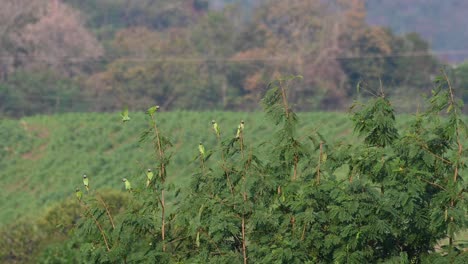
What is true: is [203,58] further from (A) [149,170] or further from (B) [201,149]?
(B) [201,149]

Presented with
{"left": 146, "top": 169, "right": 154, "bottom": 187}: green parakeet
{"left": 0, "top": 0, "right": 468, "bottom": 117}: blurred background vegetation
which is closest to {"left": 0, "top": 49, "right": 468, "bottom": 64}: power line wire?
{"left": 0, "top": 0, "right": 468, "bottom": 117}: blurred background vegetation

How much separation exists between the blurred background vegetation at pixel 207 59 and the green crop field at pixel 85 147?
23.3 ft

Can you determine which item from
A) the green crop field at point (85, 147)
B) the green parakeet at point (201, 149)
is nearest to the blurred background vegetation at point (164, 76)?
the green crop field at point (85, 147)

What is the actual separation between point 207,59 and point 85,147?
1413 cm

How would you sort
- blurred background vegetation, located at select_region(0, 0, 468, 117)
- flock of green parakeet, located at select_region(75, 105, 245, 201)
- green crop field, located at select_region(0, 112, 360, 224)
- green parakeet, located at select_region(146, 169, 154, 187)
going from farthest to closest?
blurred background vegetation, located at select_region(0, 0, 468, 117) < green crop field, located at select_region(0, 112, 360, 224) < green parakeet, located at select_region(146, 169, 154, 187) < flock of green parakeet, located at select_region(75, 105, 245, 201)

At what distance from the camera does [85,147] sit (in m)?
39.0

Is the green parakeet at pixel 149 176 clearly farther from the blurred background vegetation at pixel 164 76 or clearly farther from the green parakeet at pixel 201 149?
the blurred background vegetation at pixel 164 76

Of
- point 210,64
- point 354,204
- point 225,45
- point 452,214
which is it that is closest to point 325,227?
point 354,204

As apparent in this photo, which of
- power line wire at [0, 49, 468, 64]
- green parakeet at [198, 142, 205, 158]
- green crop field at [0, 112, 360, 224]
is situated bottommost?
green crop field at [0, 112, 360, 224]

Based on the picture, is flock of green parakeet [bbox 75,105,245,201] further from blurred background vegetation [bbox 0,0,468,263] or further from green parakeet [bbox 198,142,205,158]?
blurred background vegetation [bbox 0,0,468,263]

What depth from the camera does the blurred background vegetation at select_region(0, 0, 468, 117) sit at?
160ft

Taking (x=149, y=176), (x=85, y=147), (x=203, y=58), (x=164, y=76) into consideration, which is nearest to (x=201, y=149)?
(x=149, y=176)

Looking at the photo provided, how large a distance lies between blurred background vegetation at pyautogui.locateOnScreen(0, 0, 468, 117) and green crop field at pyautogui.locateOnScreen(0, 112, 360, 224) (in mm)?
7114

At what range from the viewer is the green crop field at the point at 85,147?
34.4 metres
